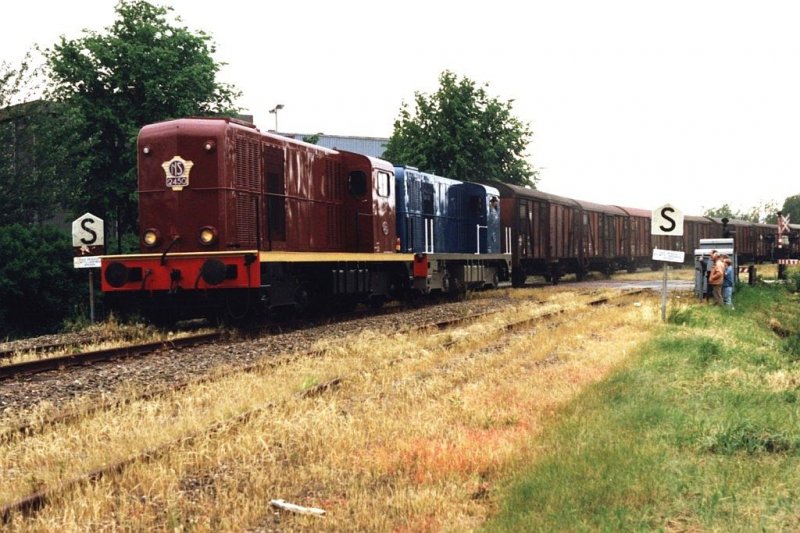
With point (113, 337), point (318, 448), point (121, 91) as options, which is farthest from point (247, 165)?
point (121, 91)

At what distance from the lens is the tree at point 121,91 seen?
32031mm

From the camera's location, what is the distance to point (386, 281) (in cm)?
1958

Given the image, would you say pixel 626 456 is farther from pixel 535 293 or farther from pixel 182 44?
pixel 182 44

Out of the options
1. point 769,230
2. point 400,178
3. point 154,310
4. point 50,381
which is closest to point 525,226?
point 400,178

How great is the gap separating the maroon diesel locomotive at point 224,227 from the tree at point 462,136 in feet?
86.7

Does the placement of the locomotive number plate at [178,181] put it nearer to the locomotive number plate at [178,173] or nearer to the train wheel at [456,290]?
the locomotive number plate at [178,173]

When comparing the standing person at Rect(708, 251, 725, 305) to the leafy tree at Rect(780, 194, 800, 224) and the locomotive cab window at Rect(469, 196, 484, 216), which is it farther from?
the leafy tree at Rect(780, 194, 800, 224)

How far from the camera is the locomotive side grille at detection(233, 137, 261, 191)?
45.9ft

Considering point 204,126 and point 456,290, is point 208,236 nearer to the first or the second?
point 204,126

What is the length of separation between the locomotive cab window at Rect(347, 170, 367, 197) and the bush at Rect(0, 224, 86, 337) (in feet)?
45.2

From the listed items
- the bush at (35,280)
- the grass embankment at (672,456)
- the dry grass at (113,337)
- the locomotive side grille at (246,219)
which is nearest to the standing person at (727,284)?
the grass embankment at (672,456)

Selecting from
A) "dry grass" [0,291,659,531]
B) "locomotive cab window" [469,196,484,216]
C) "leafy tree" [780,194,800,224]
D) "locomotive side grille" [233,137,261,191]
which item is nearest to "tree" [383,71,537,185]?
"locomotive cab window" [469,196,484,216]

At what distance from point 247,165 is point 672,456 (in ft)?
33.3

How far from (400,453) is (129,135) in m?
28.5
